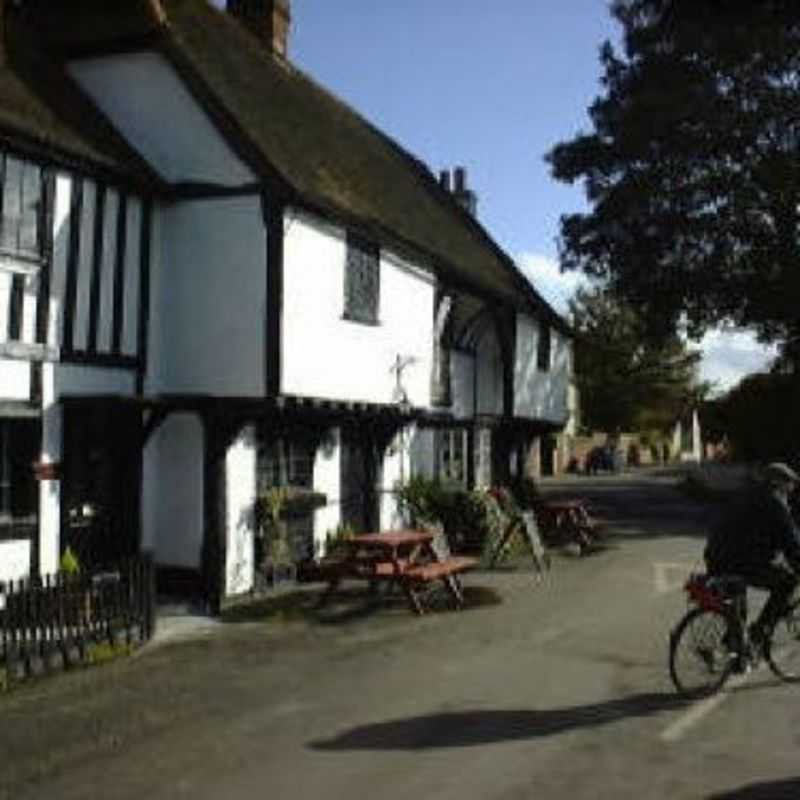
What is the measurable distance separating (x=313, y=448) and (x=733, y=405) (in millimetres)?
24531

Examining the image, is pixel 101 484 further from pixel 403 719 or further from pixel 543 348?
pixel 543 348

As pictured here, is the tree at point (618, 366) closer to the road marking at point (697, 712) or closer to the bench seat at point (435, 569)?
the bench seat at point (435, 569)

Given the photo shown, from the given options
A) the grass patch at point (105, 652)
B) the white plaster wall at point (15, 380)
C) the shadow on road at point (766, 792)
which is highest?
the white plaster wall at point (15, 380)

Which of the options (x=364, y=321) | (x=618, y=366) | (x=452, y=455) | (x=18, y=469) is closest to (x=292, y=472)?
(x=364, y=321)

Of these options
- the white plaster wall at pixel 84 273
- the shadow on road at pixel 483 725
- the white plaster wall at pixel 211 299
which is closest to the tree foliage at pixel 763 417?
the white plaster wall at pixel 211 299

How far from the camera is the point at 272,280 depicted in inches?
720

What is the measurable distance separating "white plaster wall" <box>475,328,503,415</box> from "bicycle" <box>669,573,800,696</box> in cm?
1836

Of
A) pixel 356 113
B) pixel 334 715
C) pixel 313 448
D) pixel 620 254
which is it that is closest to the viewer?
pixel 334 715

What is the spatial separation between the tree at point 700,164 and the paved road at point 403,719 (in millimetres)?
24643

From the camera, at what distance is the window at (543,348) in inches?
1284

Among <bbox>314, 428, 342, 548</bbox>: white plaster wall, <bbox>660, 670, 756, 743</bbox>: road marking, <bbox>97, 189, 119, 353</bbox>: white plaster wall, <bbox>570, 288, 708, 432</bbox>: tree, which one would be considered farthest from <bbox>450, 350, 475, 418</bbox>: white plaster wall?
<bbox>570, 288, 708, 432</bbox>: tree

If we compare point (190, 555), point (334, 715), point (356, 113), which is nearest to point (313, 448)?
point (190, 555)

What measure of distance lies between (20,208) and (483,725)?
8433 mm

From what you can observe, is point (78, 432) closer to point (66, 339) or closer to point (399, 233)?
point (66, 339)
